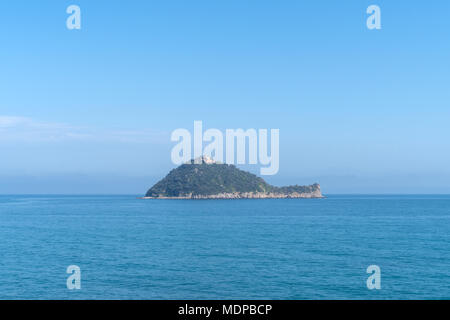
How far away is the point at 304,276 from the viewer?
38.1 m

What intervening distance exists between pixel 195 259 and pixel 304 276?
1637 cm

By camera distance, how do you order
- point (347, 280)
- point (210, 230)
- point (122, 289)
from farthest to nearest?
point (210, 230) → point (347, 280) → point (122, 289)

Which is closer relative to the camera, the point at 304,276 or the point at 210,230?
the point at 304,276

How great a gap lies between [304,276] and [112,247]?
33.0 m

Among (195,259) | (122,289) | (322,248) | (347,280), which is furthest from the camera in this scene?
(322,248)

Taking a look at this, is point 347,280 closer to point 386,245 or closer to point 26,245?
point 386,245

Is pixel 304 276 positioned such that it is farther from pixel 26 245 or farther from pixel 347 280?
pixel 26 245

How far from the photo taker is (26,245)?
60625mm
